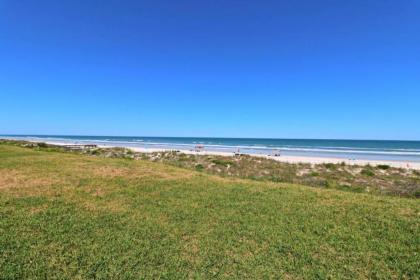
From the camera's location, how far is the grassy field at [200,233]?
141 inches

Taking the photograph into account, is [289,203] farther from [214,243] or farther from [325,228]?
[214,243]

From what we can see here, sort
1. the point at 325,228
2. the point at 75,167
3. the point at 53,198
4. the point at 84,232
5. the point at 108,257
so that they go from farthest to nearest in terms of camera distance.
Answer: the point at 75,167
the point at 53,198
the point at 325,228
the point at 84,232
the point at 108,257

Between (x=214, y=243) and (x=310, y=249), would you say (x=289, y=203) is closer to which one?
(x=310, y=249)

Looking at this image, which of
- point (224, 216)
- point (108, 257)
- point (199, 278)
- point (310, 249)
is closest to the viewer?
point (199, 278)

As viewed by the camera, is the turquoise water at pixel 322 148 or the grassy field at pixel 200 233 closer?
the grassy field at pixel 200 233

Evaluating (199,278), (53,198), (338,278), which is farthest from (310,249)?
(53,198)

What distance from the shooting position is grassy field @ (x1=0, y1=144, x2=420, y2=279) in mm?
3570

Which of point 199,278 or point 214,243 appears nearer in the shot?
point 199,278

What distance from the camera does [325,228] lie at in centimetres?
491

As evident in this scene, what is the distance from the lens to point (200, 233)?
183 inches

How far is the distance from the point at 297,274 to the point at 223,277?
1.09 m

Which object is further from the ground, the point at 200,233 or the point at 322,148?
the point at 322,148

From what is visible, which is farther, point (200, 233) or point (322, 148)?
point (322, 148)

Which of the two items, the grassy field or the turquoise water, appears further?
the turquoise water
